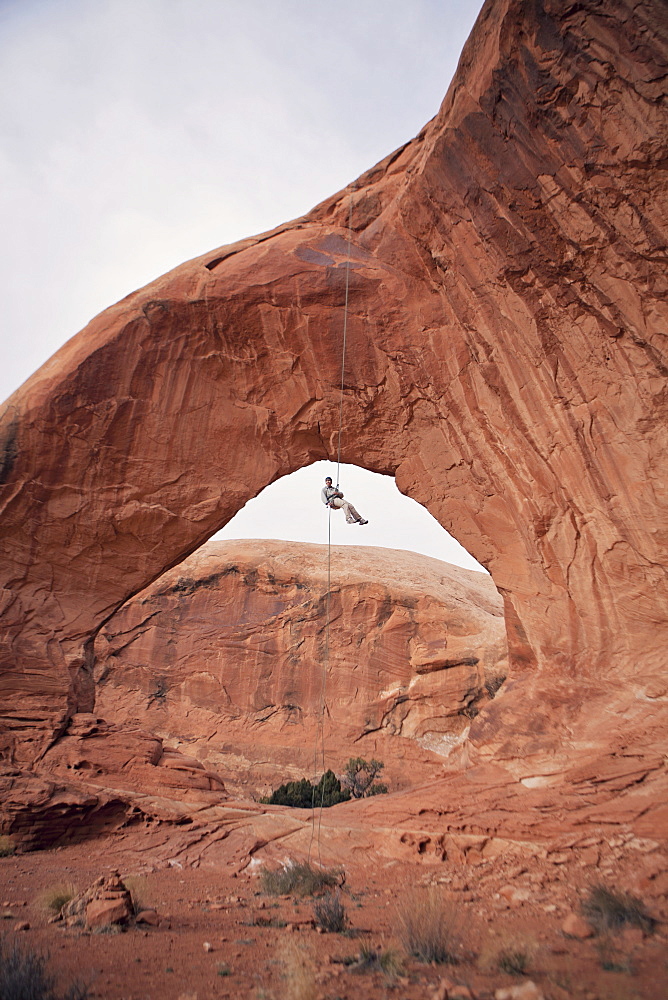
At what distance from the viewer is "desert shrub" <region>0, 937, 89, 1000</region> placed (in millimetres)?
4103

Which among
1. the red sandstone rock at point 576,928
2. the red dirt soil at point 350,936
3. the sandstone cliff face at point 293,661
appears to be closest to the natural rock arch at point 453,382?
the red dirt soil at point 350,936

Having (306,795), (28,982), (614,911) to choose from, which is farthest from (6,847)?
(306,795)

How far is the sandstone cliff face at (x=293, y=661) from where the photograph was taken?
23.6m

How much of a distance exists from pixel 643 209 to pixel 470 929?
916 centimetres

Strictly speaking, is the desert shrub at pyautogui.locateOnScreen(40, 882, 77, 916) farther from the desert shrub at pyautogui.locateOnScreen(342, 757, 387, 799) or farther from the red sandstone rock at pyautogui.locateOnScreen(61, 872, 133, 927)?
the desert shrub at pyautogui.locateOnScreen(342, 757, 387, 799)

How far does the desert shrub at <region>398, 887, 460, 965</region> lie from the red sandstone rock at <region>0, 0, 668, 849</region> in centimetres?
282

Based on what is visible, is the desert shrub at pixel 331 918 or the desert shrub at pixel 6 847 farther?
the desert shrub at pixel 6 847

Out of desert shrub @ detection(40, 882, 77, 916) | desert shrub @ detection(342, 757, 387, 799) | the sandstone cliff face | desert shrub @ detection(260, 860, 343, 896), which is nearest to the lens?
desert shrub @ detection(40, 882, 77, 916)

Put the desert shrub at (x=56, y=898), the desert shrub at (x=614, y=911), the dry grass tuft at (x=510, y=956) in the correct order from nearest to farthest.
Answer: the dry grass tuft at (x=510, y=956) < the desert shrub at (x=614, y=911) < the desert shrub at (x=56, y=898)

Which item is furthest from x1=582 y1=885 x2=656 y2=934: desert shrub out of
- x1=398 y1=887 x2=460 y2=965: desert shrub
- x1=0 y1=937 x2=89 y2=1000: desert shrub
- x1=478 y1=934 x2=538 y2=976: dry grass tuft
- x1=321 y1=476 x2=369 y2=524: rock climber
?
x1=321 y1=476 x2=369 y2=524: rock climber

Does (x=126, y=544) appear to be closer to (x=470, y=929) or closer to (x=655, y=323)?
(x=470, y=929)

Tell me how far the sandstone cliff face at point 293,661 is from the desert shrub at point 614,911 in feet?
55.8

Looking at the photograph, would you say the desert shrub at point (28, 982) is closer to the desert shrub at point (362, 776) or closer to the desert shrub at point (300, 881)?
the desert shrub at point (300, 881)

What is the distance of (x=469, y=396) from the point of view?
469 inches
